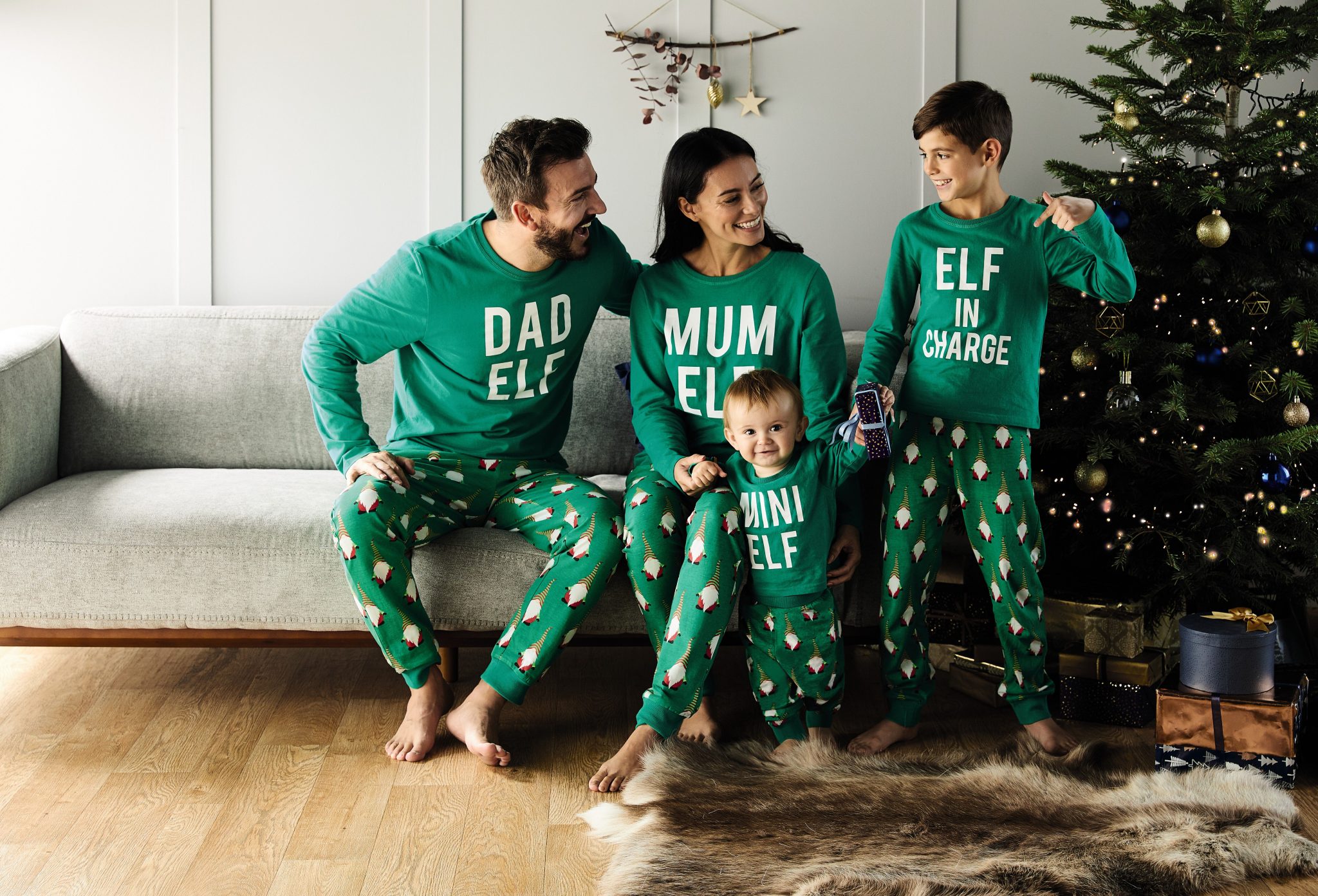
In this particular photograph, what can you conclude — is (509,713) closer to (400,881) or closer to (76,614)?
(400,881)

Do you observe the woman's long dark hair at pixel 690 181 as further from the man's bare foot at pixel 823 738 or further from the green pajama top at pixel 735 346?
the man's bare foot at pixel 823 738

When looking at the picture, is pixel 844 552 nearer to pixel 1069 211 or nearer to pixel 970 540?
pixel 970 540

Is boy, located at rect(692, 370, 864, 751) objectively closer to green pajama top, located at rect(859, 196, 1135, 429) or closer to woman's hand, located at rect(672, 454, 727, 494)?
woman's hand, located at rect(672, 454, 727, 494)

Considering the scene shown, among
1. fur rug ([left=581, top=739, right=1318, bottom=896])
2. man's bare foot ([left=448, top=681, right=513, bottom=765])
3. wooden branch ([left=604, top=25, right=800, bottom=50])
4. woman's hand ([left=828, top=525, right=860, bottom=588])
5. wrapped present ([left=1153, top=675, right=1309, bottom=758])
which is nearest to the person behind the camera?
fur rug ([left=581, top=739, right=1318, bottom=896])

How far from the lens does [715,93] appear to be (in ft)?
9.12

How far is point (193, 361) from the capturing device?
249 cm

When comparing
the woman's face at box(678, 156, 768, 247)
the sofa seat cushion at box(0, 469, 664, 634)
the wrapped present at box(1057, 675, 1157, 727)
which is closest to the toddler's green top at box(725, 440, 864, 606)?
the sofa seat cushion at box(0, 469, 664, 634)

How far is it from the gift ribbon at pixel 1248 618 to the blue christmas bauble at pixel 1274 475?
255 mm

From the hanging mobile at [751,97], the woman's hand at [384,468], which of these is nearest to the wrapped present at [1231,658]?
the woman's hand at [384,468]

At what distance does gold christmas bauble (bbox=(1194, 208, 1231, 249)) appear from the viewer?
2.05 meters

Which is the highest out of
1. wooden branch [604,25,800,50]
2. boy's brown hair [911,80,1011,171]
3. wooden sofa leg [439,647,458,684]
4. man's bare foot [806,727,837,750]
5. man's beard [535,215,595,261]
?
wooden branch [604,25,800,50]

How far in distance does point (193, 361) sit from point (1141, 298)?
6.62 feet

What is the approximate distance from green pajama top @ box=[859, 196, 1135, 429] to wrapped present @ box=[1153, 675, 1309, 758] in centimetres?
52

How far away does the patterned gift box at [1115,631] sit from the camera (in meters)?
2.11
